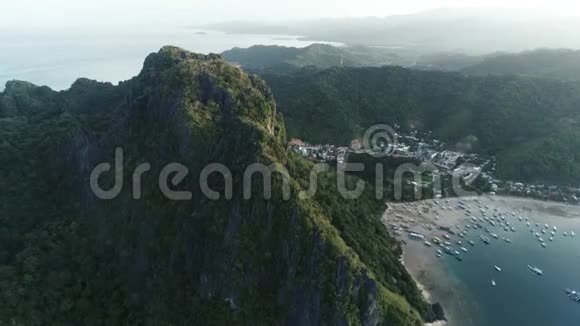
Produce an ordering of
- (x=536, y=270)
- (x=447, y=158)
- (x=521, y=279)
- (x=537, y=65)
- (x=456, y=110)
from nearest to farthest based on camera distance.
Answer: (x=521, y=279) < (x=536, y=270) < (x=447, y=158) < (x=456, y=110) < (x=537, y=65)

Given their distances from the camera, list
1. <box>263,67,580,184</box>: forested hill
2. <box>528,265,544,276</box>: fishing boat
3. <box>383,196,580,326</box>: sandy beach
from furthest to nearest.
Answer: <box>263,67,580,184</box>: forested hill, <box>528,265,544,276</box>: fishing boat, <box>383,196,580,326</box>: sandy beach

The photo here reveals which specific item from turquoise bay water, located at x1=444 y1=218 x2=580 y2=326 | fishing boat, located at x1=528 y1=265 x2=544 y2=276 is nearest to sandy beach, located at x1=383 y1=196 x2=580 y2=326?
turquoise bay water, located at x1=444 y1=218 x2=580 y2=326

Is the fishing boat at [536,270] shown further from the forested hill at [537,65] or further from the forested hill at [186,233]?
the forested hill at [537,65]

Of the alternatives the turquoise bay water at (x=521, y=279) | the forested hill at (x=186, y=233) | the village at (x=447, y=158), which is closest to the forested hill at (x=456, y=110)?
the village at (x=447, y=158)

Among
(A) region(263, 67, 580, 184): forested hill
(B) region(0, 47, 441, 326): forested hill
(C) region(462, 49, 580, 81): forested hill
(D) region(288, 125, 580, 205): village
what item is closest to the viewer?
(B) region(0, 47, 441, 326): forested hill

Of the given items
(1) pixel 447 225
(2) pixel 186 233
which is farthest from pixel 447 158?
(2) pixel 186 233

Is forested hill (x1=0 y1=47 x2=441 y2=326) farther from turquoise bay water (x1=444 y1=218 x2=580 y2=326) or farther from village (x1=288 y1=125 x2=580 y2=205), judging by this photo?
village (x1=288 y1=125 x2=580 y2=205)

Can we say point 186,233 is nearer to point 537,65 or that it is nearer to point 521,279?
point 521,279
